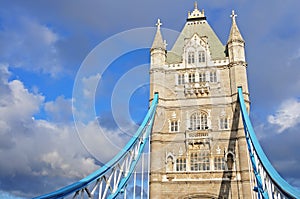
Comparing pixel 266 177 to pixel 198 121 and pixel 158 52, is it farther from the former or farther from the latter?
pixel 158 52

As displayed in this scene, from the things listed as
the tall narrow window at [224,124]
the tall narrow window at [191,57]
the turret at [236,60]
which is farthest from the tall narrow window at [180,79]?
the tall narrow window at [224,124]

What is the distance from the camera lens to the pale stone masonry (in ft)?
73.7

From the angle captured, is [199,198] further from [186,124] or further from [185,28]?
[185,28]

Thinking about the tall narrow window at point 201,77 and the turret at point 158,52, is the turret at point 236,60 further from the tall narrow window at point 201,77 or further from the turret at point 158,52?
the turret at point 158,52

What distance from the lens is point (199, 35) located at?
2973cm

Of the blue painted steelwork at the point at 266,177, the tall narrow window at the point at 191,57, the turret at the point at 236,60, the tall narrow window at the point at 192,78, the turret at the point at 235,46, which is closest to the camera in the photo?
the blue painted steelwork at the point at 266,177

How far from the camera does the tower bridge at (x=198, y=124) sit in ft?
72.1

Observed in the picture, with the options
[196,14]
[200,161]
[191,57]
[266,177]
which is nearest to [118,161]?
[266,177]

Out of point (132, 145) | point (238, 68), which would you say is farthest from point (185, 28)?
point (132, 145)

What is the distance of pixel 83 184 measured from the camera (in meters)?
11.2

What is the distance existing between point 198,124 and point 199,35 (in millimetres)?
9428

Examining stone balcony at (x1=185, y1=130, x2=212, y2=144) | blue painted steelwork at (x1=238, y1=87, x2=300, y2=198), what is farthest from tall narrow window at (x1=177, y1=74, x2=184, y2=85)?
blue painted steelwork at (x1=238, y1=87, x2=300, y2=198)

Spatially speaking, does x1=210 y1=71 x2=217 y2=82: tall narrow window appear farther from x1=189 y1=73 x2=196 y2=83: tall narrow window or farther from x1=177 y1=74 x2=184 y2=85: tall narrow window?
x1=177 y1=74 x2=184 y2=85: tall narrow window

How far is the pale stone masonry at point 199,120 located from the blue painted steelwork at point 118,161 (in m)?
1.51
